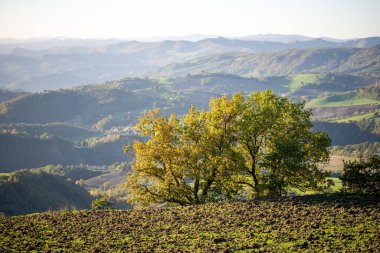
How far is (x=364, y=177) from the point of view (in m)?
40.3

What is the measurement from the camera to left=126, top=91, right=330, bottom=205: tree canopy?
40.9 m

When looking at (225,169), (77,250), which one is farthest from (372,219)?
(77,250)

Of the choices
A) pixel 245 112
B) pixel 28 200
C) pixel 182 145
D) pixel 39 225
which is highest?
pixel 245 112

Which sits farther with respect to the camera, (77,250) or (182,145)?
(182,145)

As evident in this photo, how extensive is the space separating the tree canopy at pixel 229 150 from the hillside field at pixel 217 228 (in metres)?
3.73

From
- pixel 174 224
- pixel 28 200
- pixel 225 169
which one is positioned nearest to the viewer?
pixel 174 224

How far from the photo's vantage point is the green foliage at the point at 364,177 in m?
39.3

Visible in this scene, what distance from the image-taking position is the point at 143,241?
97.5ft

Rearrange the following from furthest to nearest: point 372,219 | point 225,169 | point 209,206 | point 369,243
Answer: point 225,169 → point 209,206 → point 372,219 → point 369,243

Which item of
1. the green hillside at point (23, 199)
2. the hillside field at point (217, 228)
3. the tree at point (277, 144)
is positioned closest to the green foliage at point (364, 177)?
the tree at point (277, 144)

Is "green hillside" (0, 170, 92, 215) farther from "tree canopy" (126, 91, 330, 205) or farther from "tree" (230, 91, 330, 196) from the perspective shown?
"tree" (230, 91, 330, 196)

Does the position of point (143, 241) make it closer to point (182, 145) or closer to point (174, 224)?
point (174, 224)

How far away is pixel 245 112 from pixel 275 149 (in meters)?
5.02

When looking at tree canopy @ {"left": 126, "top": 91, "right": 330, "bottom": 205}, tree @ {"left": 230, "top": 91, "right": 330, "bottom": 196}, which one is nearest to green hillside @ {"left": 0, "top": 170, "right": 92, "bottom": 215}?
tree canopy @ {"left": 126, "top": 91, "right": 330, "bottom": 205}
